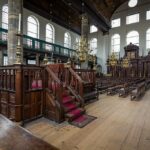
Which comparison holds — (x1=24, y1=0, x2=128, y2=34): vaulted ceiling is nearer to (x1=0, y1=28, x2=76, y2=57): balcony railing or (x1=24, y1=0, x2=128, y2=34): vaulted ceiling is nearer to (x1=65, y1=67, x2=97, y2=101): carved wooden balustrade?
(x1=0, y1=28, x2=76, y2=57): balcony railing

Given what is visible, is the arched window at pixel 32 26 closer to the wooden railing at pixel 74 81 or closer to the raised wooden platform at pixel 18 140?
the wooden railing at pixel 74 81

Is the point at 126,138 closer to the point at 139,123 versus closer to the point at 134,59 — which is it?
the point at 139,123

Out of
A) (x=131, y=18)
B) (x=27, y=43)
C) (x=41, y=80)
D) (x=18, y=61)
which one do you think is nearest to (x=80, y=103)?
(x=41, y=80)

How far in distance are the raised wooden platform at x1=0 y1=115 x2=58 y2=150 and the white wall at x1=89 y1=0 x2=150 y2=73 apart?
1929 cm

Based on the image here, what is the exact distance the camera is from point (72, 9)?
14.3 metres

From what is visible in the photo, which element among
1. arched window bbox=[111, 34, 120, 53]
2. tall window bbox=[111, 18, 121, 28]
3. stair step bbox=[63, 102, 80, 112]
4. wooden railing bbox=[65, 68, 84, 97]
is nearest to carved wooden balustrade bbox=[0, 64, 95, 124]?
stair step bbox=[63, 102, 80, 112]

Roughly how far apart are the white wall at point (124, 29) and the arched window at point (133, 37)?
420 mm

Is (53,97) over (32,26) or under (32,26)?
under

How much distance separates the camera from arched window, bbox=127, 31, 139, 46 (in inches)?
736

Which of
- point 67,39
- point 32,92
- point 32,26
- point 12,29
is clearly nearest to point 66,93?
point 32,92

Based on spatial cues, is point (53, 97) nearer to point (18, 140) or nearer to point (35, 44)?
point (18, 140)

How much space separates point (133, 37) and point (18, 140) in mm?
20406

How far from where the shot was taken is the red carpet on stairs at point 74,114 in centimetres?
393

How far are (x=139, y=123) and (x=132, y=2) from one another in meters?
19.1
